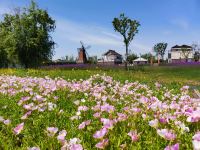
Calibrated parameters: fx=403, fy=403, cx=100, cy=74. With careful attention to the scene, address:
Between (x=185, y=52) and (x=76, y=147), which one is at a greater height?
(x=76, y=147)

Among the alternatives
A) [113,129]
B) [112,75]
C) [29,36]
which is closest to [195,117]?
[113,129]

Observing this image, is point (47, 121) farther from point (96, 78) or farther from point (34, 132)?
point (96, 78)

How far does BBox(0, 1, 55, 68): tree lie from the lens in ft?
139

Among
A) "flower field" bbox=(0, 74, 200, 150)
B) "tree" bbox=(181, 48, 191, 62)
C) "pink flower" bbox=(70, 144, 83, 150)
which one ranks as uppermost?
"pink flower" bbox=(70, 144, 83, 150)

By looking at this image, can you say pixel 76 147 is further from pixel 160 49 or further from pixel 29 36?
pixel 160 49

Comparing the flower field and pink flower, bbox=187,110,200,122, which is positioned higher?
pink flower, bbox=187,110,200,122

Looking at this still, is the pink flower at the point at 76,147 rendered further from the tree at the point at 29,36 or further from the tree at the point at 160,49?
the tree at the point at 160,49

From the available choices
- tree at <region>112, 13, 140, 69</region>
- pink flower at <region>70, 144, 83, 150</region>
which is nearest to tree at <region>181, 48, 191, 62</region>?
tree at <region>112, 13, 140, 69</region>

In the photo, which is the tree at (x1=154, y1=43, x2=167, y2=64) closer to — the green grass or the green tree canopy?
the green tree canopy

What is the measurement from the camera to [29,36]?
139ft

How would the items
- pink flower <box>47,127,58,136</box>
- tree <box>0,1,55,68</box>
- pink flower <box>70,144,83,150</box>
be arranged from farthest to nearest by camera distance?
1. tree <box>0,1,55,68</box>
2. pink flower <box>47,127,58,136</box>
3. pink flower <box>70,144,83,150</box>

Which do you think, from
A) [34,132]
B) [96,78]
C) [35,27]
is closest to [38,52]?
[35,27]

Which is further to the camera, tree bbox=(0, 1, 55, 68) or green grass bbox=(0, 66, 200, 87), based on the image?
tree bbox=(0, 1, 55, 68)

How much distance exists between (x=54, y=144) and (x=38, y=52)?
40882mm
